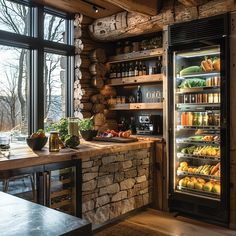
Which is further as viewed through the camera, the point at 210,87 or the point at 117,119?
the point at 117,119

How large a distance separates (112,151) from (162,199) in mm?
1225

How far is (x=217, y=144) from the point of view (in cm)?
371

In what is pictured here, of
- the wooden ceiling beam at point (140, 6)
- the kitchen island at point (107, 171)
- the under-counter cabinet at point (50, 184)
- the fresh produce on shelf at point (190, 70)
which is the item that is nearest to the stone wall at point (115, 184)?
the kitchen island at point (107, 171)

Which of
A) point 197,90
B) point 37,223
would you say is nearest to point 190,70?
point 197,90

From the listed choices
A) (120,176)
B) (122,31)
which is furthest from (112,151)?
(122,31)

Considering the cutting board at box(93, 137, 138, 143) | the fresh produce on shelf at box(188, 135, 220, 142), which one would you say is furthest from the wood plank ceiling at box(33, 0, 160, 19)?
the fresh produce on shelf at box(188, 135, 220, 142)

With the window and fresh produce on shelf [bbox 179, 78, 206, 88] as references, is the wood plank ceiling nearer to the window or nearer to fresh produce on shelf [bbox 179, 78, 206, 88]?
the window

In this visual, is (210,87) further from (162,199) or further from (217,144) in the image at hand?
(162,199)

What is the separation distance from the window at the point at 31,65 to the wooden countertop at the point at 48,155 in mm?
1017

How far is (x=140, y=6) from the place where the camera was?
12.3ft

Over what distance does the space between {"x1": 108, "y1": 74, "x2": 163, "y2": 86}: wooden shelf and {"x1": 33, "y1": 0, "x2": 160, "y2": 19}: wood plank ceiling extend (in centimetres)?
87

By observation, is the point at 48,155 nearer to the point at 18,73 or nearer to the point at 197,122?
the point at 18,73

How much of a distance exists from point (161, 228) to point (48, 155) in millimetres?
1658

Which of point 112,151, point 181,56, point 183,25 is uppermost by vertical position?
point 183,25
